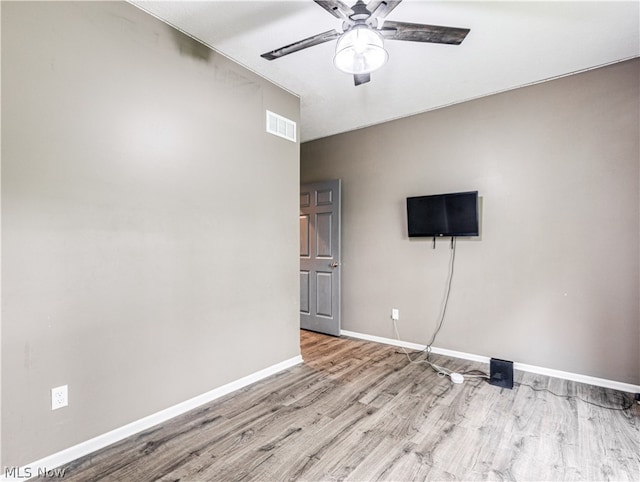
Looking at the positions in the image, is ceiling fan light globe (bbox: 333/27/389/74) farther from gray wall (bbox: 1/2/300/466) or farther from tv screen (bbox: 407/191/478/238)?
tv screen (bbox: 407/191/478/238)

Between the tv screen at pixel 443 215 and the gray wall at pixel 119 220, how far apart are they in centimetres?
176

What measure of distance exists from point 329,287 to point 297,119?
216 cm

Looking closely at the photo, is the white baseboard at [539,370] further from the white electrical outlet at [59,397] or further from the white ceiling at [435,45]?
the white electrical outlet at [59,397]

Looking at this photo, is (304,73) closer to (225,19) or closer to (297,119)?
(297,119)

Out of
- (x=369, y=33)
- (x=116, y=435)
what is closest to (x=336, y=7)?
(x=369, y=33)

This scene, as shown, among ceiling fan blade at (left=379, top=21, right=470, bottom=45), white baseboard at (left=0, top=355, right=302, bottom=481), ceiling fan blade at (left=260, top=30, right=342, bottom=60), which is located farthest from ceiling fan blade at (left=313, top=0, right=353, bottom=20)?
white baseboard at (left=0, top=355, right=302, bottom=481)

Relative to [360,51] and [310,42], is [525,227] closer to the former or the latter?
[360,51]

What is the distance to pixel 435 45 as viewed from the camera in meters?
2.55

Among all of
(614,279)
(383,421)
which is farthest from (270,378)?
(614,279)

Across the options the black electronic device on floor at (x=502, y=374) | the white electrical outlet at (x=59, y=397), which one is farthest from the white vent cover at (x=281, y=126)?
the black electronic device on floor at (x=502, y=374)

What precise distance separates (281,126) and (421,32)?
1.66 metres

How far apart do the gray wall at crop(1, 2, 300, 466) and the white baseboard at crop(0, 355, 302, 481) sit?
0.04m

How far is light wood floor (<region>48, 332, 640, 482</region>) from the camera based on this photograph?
5.86 feet

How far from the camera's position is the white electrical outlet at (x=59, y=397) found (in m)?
1.80
